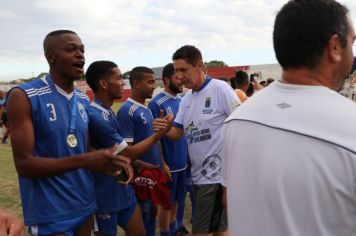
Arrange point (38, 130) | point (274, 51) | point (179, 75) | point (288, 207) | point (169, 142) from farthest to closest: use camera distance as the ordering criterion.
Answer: point (169, 142), point (179, 75), point (38, 130), point (274, 51), point (288, 207)

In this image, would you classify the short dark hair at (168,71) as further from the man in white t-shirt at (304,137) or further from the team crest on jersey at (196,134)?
the man in white t-shirt at (304,137)

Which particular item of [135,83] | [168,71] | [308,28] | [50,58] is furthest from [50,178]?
[168,71]

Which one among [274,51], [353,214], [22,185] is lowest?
[22,185]

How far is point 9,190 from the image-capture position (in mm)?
7082

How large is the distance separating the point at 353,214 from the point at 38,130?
6.48 ft

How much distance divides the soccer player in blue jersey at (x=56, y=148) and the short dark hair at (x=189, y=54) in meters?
1.34

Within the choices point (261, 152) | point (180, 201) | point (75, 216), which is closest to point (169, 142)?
point (180, 201)

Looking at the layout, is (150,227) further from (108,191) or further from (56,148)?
(56,148)

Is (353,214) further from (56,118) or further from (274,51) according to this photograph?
(56,118)

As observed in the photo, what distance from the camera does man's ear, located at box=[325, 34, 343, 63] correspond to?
4.46 feet

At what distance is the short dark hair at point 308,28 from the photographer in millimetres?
1356

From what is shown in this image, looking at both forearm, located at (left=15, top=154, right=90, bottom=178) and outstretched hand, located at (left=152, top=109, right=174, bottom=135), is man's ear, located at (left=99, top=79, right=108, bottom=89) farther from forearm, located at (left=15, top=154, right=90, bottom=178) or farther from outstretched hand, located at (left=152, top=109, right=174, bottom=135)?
forearm, located at (left=15, top=154, right=90, bottom=178)

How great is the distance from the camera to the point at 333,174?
126cm

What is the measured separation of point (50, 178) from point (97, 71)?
146 centimetres
